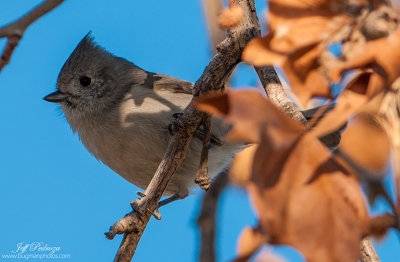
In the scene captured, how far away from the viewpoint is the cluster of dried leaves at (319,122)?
30.5 inches

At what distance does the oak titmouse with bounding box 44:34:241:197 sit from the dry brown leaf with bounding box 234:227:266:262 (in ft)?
6.23

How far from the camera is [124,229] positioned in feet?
6.24

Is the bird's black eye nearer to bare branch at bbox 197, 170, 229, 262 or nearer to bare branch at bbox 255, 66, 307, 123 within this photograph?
bare branch at bbox 197, 170, 229, 262

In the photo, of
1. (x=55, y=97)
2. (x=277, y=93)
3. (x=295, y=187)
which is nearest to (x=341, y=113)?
(x=295, y=187)

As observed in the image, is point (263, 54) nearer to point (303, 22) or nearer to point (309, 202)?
point (303, 22)

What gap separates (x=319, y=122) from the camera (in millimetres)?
829

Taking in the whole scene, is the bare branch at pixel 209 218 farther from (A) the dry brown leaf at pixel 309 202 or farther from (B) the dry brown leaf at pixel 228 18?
(A) the dry brown leaf at pixel 309 202

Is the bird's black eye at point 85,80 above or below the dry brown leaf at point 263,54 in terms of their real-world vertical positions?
above

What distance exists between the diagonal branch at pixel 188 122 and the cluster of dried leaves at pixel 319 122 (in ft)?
2.66

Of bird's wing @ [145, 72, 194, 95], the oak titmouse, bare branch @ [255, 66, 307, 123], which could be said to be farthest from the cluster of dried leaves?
bird's wing @ [145, 72, 194, 95]

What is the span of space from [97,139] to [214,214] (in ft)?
2.89

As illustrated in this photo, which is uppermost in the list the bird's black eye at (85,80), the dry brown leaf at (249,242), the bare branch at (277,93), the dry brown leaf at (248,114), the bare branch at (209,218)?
the bird's black eye at (85,80)

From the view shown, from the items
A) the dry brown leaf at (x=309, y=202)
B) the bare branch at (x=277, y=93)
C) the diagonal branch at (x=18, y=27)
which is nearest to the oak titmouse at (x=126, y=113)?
the bare branch at (x=277, y=93)

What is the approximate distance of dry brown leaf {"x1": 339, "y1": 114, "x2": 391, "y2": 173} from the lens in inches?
39.9
